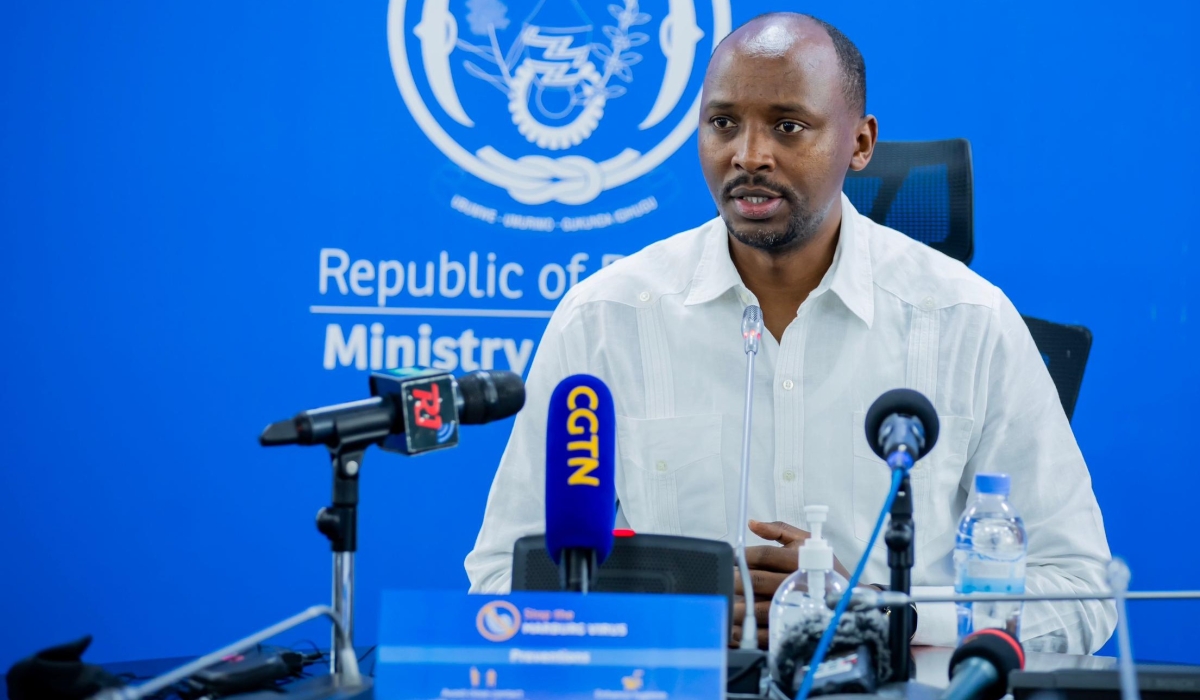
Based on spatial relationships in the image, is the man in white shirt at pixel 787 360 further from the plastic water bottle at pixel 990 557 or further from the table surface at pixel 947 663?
the table surface at pixel 947 663

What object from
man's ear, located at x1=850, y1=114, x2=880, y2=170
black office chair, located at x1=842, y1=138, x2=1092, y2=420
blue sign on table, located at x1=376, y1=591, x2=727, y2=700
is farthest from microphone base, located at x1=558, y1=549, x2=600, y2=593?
black office chair, located at x1=842, y1=138, x2=1092, y2=420

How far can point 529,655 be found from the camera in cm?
91

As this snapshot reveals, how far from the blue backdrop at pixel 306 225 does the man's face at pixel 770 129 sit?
1.12 m

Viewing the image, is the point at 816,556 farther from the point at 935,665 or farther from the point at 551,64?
the point at 551,64

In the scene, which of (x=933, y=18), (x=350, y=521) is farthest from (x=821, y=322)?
(x=933, y=18)

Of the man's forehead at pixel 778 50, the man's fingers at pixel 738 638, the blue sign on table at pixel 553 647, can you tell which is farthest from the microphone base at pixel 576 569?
the man's forehead at pixel 778 50

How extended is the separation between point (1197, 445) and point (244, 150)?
235cm

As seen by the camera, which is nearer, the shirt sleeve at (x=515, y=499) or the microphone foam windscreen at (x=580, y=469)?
the microphone foam windscreen at (x=580, y=469)

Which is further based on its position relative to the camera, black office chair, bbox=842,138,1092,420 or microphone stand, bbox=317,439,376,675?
black office chair, bbox=842,138,1092,420

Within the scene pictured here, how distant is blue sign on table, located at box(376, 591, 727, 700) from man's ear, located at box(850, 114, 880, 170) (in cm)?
128

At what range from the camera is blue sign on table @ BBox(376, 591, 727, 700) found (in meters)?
0.90

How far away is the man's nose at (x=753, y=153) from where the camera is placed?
1.83m

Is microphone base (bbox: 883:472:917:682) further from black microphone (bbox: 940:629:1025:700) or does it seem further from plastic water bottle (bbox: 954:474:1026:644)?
plastic water bottle (bbox: 954:474:1026:644)

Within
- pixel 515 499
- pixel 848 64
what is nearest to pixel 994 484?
pixel 515 499
